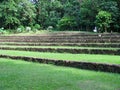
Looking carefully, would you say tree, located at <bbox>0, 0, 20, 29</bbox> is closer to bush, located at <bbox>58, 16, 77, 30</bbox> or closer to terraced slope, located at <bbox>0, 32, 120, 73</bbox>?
bush, located at <bbox>58, 16, 77, 30</bbox>

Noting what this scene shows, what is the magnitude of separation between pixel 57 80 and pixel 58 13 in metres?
37.4

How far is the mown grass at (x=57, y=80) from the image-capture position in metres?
7.72

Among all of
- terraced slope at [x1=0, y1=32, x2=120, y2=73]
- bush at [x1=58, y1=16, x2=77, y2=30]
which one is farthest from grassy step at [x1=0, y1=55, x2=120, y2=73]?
bush at [x1=58, y1=16, x2=77, y2=30]

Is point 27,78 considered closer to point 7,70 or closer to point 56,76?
point 56,76

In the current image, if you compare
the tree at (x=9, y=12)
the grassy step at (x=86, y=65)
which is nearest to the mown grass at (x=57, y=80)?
the grassy step at (x=86, y=65)

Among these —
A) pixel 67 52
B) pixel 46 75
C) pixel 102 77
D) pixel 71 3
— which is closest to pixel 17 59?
pixel 67 52

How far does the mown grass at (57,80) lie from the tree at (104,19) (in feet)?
69.7

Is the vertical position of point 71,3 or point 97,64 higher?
point 71,3

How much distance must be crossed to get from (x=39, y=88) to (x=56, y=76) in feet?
5.22

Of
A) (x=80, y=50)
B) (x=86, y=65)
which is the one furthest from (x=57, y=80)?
(x=80, y=50)

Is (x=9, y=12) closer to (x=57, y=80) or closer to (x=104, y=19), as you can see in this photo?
(x=104, y=19)

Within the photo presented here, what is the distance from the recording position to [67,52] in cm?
1498

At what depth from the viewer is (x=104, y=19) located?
1227 inches

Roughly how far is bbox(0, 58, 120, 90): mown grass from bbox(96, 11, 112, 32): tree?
837 inches
